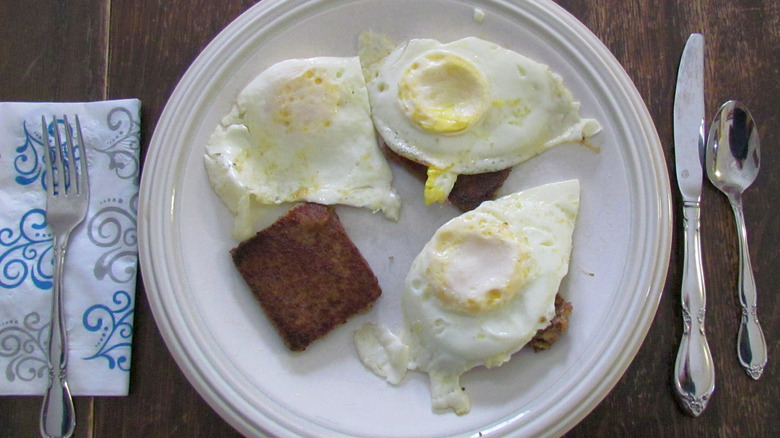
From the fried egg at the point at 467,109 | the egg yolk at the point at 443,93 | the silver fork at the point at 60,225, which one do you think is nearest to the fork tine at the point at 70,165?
the silver fork at the point at 60,225

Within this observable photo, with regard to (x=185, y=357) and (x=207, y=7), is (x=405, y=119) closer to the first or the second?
(x=207, y=7)

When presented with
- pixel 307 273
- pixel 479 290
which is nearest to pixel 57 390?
pixel 307 273

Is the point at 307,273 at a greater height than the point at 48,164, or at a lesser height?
lesser

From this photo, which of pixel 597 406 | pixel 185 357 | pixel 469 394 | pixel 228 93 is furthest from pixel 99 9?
pixel 597 406

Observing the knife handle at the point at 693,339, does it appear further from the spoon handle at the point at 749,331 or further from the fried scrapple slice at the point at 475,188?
the fried scrapple slice at the point at 475,188

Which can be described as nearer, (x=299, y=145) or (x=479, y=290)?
(x=479, y=290)

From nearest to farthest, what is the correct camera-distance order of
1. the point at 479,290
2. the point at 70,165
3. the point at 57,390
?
the point at 479,290 < the point at 57,390 < the point at 70,165

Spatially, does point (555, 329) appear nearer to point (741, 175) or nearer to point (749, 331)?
point (749, 331)
